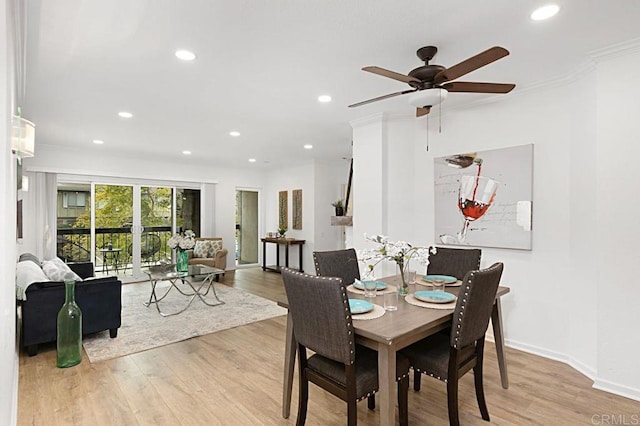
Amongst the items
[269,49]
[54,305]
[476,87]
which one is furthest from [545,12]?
[54,305]

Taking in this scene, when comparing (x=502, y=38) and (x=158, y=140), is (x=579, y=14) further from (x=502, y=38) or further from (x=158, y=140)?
(x=158, y=140)

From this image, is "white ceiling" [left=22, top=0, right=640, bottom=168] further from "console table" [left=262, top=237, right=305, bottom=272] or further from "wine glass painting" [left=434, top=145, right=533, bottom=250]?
"console table" [left=262, top=237, right=305, bottom=272]

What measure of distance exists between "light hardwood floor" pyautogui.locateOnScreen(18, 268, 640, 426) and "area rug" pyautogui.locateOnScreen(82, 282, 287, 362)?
0.89 ft

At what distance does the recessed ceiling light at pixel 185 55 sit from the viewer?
254 centimetres

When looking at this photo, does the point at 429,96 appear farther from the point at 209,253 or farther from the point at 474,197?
the point at 209,253

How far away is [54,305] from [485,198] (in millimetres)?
4480

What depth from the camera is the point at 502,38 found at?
7.80 feet

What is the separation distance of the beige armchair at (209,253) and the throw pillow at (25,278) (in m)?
3.12

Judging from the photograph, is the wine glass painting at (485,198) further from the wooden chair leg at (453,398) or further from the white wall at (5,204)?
the white wall at (5,204)

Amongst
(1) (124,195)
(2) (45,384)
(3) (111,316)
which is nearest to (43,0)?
(2) (45,384)

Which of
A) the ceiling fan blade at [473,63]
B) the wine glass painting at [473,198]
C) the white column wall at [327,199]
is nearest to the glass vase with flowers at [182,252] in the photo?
the white column wall at [327,199]

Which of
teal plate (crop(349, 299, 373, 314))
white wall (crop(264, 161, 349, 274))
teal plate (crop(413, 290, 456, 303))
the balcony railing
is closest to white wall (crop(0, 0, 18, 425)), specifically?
teal plate (crop(349, 299, 373, 314))

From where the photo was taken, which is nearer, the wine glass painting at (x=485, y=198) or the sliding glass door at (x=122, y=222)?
the wine glass painting at (x=485, y=198)

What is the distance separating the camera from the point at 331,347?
5.97 feet
